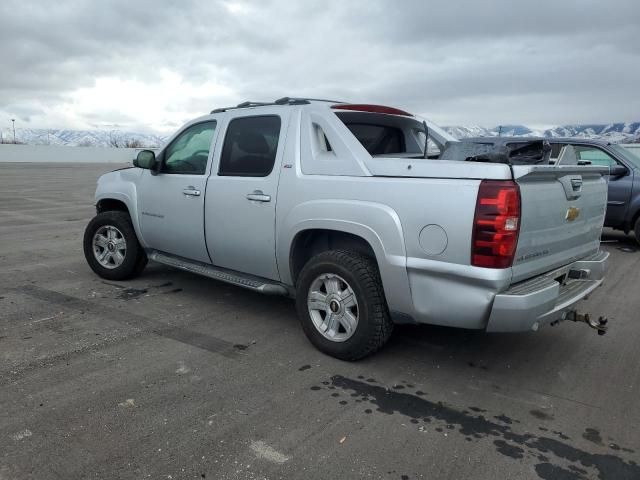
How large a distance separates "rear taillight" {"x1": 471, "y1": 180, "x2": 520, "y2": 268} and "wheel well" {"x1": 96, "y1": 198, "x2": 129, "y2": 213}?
419cm

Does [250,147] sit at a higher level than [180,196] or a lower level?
higher

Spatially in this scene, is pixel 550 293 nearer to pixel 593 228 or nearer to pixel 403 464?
pixel 593 228

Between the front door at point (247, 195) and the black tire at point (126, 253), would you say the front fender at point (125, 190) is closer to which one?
the black tire at point (126, 253)

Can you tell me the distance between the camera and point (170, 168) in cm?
530

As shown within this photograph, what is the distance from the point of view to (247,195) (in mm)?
4426

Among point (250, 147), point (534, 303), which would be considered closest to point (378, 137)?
point (250, 147)

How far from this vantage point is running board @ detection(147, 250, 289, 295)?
174 inches

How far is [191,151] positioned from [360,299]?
2515mm

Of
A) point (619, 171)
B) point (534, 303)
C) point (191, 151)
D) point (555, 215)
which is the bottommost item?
point (534, 303)

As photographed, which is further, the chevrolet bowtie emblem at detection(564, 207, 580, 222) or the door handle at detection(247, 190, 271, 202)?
the door handle at detection(247, 190, 271, 202)

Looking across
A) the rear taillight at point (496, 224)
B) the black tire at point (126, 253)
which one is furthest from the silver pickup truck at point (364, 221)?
the black tire at point (126, 253)

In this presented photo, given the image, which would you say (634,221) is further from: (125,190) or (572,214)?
(125,190)

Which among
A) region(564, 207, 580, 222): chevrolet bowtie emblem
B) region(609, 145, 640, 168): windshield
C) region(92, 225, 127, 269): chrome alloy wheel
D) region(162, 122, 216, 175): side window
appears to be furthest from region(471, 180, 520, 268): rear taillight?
region(609, 145, 640, 168): windshield

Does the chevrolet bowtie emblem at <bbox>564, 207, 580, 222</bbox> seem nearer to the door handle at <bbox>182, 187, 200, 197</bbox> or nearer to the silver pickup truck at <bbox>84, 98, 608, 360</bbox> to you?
the silver pickup truck at <bbox>84, 98, 608, 360</bbox>
